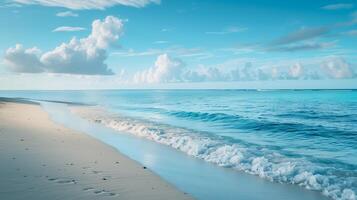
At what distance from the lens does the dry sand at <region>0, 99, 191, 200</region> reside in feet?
24.3

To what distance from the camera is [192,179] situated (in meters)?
9.97

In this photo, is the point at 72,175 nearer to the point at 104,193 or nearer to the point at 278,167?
the point at 104,193

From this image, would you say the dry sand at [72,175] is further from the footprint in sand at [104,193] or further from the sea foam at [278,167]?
the sea foam at [278,167]

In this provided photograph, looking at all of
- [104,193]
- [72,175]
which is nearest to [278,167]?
[104,193]

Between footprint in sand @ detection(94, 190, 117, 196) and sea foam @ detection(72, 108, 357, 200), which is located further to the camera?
sea foam @ detection(72, 108, 357, 200)

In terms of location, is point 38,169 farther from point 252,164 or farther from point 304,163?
point 304,163

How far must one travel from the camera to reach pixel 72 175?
29.3 ft

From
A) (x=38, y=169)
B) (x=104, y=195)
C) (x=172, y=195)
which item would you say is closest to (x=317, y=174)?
(x=172, y=195)

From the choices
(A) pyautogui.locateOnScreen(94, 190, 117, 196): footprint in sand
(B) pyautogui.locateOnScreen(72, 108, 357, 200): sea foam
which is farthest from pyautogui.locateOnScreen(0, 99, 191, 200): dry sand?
(B) pyautogui.locateOnScreen(72, 108, 357, 200): sea foam

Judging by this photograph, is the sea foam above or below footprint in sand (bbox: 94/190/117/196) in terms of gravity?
below

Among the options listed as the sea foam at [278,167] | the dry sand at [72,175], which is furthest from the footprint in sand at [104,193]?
the sea foam at [278,167]

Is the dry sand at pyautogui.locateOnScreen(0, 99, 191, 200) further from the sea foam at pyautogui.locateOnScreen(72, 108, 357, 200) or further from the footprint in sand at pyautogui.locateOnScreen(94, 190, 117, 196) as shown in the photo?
the sea foam at pyautogui.locateOnScreen(72, 108, 357, 200)

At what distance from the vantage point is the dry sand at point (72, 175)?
741cm

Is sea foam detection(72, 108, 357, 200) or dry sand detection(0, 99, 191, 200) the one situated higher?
dry sand detection(0, 99, 191, 200)
